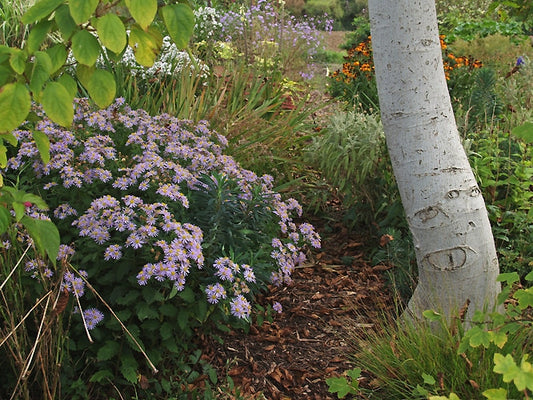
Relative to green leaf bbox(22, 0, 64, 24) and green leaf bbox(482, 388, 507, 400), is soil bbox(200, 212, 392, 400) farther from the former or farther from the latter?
green leaf bbox(22, 0, 64, 24)

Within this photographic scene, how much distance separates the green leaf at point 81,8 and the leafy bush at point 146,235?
123 centimetres

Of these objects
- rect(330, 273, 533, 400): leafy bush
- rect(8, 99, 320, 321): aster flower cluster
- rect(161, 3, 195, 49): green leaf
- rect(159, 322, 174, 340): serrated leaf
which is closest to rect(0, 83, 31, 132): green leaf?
rect(161, 3, 195, 49): green leaf

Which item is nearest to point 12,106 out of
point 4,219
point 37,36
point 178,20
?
point 37,36

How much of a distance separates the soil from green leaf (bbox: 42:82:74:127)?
5.70 feet

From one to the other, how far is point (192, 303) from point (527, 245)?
6.84ft

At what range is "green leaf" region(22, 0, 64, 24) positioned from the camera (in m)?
1.31

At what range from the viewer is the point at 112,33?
4.32ft

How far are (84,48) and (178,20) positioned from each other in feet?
0.72

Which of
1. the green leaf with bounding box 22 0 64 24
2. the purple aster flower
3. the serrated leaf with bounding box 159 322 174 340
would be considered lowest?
the serrated leaf with bounding box 159 322 174 340

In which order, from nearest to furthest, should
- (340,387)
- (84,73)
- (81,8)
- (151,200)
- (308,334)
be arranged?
(81,8) → (84,73) → (340,387) → (151,200) → (308,334)

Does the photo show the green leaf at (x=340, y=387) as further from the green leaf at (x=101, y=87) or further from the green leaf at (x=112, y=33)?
the green leaf at (x=112, y=33)

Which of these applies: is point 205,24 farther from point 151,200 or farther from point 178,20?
point 178,20

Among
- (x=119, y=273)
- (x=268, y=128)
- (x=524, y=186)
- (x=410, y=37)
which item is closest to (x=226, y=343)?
(x=119, y=273)

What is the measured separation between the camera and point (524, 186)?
3.61 metres
